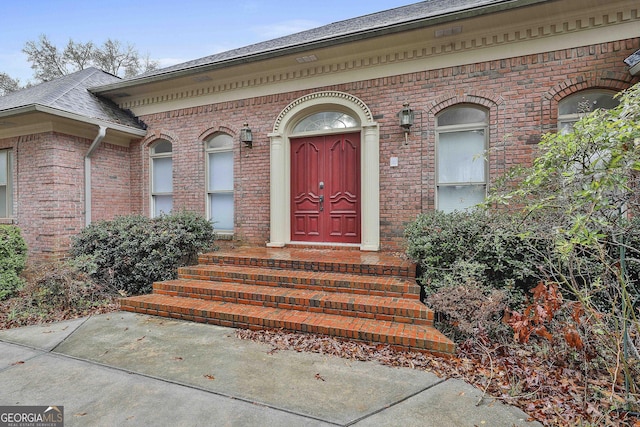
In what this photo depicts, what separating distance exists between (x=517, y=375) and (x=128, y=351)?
3695 millimetres

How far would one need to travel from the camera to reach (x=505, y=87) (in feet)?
17.7

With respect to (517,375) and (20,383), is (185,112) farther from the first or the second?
(517,375)

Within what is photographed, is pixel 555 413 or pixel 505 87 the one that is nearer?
pixel 555 413

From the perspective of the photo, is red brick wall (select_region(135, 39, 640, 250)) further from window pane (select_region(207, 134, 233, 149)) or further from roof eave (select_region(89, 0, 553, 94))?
roof eave (select_region(89, 0, 553, 94))

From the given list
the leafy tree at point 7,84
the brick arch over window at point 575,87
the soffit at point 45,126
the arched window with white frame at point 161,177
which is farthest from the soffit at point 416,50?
the leafy tree at point 7,84

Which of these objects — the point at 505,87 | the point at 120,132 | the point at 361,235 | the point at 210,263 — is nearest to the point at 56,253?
the point at 120,132

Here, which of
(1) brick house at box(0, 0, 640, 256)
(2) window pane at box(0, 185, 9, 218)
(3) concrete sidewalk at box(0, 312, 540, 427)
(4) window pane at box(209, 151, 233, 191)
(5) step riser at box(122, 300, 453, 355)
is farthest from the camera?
(2) window pane at box(0, 185, 9, 218)

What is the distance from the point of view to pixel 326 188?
6594 millimetres

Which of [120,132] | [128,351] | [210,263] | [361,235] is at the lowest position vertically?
[128,351]

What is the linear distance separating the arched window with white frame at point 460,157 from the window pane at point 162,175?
6.05m

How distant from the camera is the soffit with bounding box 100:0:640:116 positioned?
16.0 ft

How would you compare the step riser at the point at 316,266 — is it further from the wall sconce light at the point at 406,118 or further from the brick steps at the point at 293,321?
the wall sconce light at the point at 406,118

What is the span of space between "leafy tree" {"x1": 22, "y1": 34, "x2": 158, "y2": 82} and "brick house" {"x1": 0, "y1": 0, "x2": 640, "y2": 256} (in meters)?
10.1

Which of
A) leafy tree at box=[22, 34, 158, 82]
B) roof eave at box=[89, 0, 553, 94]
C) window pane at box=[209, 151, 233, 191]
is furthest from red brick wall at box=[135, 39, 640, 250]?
leafy tree at box=[22, 34, 158, 82]
